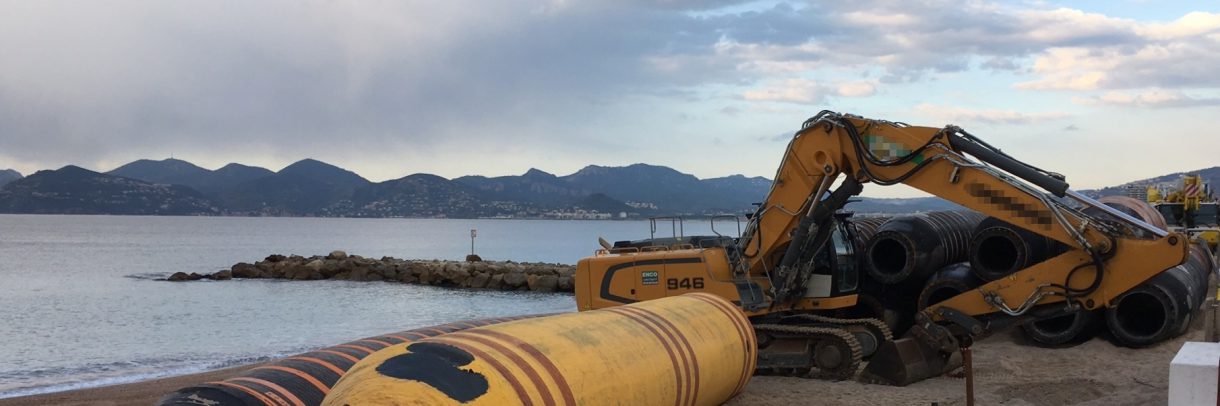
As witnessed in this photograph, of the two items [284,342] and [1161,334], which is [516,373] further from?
[284,342]

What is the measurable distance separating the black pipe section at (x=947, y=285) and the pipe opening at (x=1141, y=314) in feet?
6.34

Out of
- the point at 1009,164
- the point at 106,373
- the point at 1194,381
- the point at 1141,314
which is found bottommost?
the point at 106,373

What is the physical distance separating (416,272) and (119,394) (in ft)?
106

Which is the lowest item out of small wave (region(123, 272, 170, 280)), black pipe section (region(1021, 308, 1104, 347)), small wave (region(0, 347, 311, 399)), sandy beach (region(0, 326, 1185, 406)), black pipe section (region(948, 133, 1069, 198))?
small wave (region(123, 272, 170, 280))

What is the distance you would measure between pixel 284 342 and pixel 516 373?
21.4m

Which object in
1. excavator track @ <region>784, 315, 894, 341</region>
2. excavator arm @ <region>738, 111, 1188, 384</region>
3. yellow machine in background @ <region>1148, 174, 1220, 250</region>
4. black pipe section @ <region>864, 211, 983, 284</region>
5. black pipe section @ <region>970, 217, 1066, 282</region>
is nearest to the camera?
excavator arm @ <region>738, 111, 1188, 384</region>

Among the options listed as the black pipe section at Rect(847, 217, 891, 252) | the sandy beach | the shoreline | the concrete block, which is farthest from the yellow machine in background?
the concrete block

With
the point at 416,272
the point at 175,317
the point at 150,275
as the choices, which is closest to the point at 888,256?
the point at 175,317

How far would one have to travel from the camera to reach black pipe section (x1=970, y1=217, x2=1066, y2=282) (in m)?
14.0

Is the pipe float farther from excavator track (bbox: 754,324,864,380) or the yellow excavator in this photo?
excavator track (bbox: 754,324,864,380)

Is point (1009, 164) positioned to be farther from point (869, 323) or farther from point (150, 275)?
point (150, 275)

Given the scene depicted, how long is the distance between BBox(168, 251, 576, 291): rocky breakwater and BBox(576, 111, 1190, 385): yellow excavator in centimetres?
2978

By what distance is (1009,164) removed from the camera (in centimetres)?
1210

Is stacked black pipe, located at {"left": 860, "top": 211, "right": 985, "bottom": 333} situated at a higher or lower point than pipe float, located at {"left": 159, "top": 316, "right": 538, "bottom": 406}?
higher
